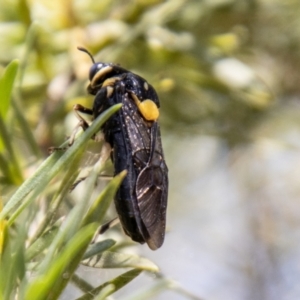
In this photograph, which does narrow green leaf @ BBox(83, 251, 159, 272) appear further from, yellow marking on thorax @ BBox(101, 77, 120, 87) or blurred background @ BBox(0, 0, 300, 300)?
yellow marking on thorax @ BBox(101, 77, 120, 87)

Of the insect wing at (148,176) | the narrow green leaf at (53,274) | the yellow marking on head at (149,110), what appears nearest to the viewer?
the narrow green leaf at (53,274)

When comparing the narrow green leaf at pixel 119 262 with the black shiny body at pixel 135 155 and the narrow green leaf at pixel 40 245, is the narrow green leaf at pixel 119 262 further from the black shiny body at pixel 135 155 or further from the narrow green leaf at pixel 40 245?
the black shiny body at pixel 135 155

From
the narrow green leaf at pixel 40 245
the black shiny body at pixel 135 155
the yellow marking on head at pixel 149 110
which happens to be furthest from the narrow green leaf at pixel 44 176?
the yellow marking on head at pixel 149 110

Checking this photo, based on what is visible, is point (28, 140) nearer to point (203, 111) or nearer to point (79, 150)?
point (79, 150)

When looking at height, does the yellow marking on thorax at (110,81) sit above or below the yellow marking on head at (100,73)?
below

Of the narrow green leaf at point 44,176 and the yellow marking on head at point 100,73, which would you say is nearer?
the narrow green leaf at point 44,176

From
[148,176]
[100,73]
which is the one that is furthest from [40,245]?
[100,73]
